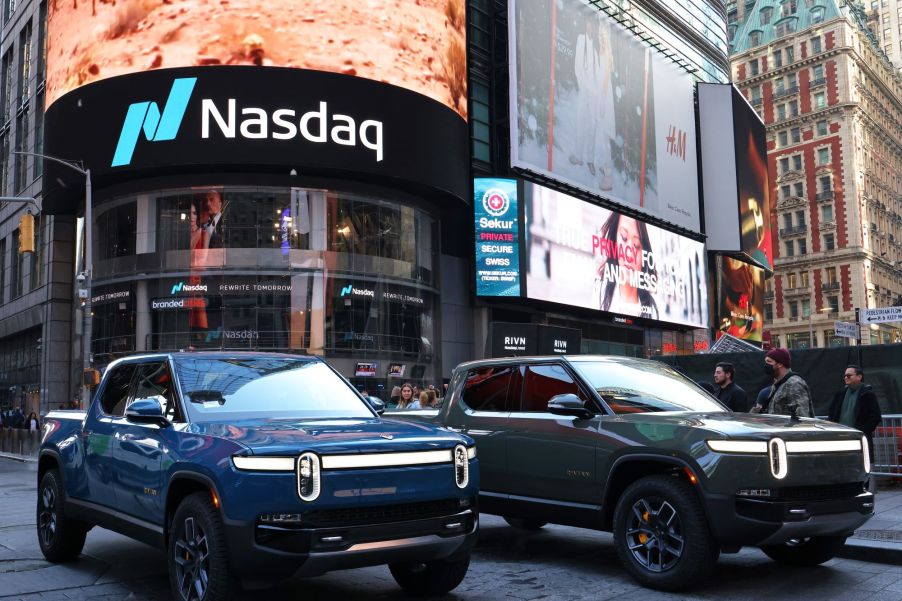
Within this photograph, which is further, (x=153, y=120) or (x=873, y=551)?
(x=153, y=120)

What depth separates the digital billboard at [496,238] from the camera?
41.6 meters

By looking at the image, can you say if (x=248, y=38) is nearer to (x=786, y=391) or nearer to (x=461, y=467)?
(x=786, y=391)

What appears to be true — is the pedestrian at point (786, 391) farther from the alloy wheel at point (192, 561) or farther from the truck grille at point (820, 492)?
the alloy wheel at point (192, 561)

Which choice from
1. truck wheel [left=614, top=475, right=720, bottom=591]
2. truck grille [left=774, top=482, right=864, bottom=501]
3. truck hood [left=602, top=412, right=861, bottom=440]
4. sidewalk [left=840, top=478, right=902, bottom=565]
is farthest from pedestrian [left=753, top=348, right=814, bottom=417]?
truck wheel [left=614, top=475, right=720, bottom=591]

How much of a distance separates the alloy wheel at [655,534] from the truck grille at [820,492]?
805 millimetres

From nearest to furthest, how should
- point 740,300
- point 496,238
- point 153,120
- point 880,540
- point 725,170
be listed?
point 880,540 → point 153,120 → point 496,238 → point 725,170 → point 740,300

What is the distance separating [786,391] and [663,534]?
11.4ft

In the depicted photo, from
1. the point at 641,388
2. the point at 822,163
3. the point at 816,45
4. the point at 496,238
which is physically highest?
the point at 816,45

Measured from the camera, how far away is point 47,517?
8461mm

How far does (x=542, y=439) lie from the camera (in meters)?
8.16

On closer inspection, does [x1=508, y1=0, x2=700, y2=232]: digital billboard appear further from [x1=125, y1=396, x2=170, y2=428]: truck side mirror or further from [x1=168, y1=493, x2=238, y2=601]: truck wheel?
[x1=168, y1=493, x2=238, y2=601]: truck wheel

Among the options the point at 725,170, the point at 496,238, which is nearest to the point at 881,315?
the point at 496,238

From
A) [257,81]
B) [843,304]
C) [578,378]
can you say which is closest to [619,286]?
[257,81]

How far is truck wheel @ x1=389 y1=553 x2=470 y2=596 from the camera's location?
6543 millimetres
